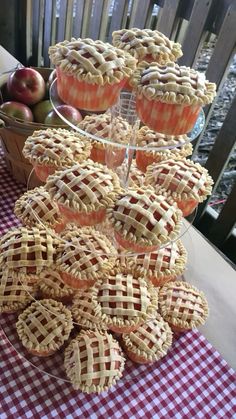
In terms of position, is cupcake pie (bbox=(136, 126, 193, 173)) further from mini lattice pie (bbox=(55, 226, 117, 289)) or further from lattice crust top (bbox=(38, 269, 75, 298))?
lattice crust top (bbox=(38, 269, 75, 298))

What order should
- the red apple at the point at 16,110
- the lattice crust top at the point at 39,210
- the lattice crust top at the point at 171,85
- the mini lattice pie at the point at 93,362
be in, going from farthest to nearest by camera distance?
the red apple at the point at 16,110 → the lattice crust top at the point at 39,210 → the mini lattice pie at the point at 93,362 → the lattice crust top at the point at 171,85

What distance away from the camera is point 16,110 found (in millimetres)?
1081

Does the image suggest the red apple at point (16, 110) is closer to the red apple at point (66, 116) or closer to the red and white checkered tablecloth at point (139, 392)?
the red apple at point (66, 116)

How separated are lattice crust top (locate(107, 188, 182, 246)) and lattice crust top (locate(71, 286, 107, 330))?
0.15 metres

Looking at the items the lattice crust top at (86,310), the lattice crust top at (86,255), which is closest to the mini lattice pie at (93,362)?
the lattice crust top at (86,310)

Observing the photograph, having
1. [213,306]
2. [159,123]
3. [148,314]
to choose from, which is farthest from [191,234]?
[159,123]

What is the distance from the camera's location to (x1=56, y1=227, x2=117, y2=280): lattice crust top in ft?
2.49

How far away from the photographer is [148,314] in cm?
76

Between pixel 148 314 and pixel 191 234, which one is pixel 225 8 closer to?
pixel 191 234

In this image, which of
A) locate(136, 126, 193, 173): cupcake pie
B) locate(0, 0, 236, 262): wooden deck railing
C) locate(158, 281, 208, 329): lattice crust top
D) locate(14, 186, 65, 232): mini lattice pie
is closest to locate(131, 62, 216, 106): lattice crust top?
locate(136, 126, 193, 173): cupcake pie

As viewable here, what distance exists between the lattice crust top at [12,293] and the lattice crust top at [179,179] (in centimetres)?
32

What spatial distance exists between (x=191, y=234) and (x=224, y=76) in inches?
17.9

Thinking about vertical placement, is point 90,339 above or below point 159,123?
below

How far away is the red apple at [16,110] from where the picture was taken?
108 cm
